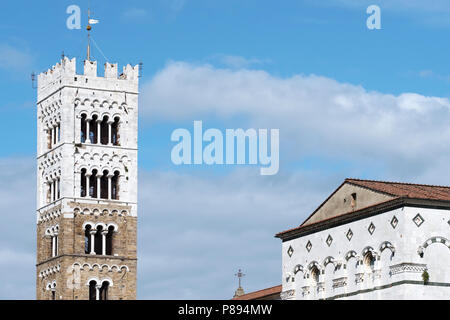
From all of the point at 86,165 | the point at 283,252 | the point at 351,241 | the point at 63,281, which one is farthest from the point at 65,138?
the point at 351,241

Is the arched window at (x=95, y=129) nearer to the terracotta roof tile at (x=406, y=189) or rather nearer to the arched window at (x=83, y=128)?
the arched window at (x=83, y=128)

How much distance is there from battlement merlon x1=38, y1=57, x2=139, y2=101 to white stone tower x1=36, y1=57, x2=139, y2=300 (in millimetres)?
78

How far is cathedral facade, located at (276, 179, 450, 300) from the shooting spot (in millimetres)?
60000

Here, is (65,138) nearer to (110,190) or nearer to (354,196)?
(110,190)

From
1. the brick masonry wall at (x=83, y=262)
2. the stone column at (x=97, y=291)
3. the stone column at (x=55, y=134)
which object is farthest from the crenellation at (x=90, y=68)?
the stone column at (x=97, y=291)

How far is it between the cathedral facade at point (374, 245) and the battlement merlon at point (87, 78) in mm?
34318

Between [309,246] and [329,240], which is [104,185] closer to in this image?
[309,246]

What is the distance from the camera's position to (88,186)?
98.4m

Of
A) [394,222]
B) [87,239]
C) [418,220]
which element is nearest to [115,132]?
[87,239]

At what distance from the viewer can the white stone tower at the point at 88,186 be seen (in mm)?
96438

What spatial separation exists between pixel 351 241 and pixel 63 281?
3691 cm

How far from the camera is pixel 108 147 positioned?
9906 cm

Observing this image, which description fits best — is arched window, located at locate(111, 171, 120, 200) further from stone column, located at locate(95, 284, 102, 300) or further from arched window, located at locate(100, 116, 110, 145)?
stone column, located at locate(95, 284, 102, 300)
